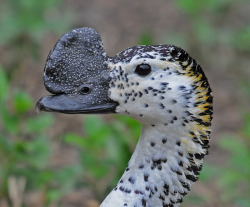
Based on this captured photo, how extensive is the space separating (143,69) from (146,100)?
0.37 ft

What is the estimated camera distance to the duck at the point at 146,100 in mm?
2391

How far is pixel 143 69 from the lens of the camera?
7.84 feet

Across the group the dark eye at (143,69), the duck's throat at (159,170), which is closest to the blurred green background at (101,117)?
the duck's throat at (159,170)

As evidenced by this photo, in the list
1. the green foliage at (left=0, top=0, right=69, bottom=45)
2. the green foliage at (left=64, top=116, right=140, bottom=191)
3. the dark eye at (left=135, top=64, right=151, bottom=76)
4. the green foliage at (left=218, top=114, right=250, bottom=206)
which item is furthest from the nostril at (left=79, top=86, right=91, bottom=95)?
the green foliage at (left=0, top=0, right=69, bottom=45)

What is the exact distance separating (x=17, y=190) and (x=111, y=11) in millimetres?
3834

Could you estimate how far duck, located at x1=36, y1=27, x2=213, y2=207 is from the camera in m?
2.39

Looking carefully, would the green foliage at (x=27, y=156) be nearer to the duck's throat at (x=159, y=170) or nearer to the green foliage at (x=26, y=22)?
the duck's throat at (x=159, y=170)

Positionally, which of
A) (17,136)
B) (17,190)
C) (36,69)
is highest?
(36,69)

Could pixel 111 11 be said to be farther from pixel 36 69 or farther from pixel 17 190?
pixel 17 190

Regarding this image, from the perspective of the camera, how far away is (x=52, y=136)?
4.87 metres

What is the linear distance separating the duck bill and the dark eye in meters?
0.15

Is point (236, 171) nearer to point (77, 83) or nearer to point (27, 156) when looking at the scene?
point (27, 156)

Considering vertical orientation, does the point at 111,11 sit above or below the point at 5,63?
above

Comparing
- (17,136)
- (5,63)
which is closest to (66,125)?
(5,63)
